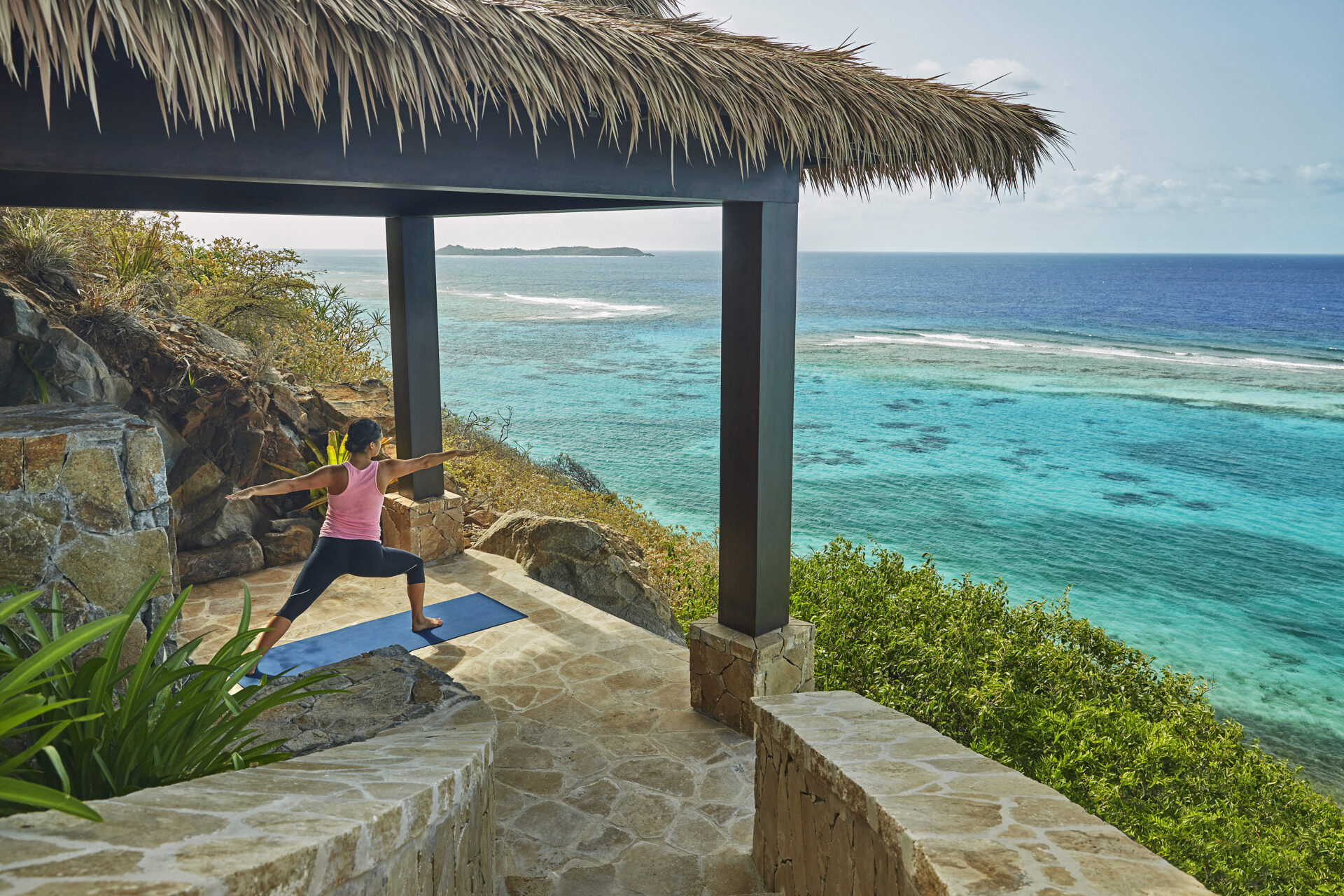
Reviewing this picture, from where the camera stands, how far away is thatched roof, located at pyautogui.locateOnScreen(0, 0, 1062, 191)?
247cm

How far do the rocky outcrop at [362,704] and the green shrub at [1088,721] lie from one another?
11.8ft

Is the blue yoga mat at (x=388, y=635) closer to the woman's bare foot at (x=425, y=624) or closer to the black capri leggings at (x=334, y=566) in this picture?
the woman's bare foot at (x=425, y=624)

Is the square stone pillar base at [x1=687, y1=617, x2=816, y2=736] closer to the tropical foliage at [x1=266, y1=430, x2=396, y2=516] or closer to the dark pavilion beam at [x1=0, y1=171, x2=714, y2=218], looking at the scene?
the dark pavilion beam at [x1=0, y1=171, x2=714, y2=218]

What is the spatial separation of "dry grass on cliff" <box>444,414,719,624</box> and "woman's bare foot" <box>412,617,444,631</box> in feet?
7.15

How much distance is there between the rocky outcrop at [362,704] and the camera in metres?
2.95

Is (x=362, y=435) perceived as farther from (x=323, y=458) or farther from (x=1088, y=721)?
(x=1088, y=721)

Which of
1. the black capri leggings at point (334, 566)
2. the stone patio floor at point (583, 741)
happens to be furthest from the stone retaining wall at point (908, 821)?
the black capri leggings at point (334, 566)

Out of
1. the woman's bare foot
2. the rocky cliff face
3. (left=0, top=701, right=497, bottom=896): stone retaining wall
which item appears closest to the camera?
(left=0, top=701, right=497, bottom=896): stone retaining wall

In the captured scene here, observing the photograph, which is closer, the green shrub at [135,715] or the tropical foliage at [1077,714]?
the green shrub at [135,715]

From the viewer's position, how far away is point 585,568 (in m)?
7.21

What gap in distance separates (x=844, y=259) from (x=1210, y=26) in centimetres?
5005

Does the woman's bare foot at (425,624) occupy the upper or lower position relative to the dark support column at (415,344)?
lower

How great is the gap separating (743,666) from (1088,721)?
3.07 meters

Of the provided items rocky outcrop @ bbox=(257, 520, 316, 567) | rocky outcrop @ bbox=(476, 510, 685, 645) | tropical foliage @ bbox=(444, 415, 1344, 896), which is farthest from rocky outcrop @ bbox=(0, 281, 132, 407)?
tropical foliage @ bbox=(444, 415, 1344, 896)
